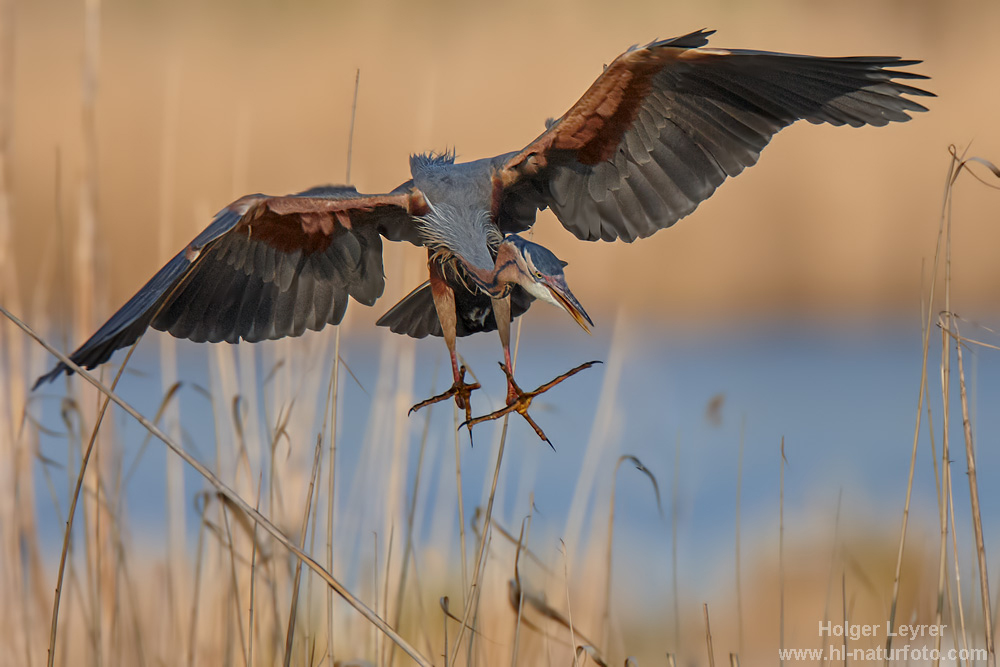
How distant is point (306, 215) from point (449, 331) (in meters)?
0.52

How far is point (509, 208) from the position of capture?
9.38 feet

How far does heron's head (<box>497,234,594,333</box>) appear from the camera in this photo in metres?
2.16

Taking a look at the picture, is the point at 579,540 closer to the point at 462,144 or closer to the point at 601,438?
the point at 601,438

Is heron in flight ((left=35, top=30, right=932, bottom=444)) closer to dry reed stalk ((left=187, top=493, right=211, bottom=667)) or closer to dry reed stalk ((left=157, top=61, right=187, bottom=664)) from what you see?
dry reed stalk ((left=157, top=61, right=187, bottom=664))

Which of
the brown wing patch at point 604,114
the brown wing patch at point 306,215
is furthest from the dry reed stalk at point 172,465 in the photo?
the brown wing patch at point 604,114

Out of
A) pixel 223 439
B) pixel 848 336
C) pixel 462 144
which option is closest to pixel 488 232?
pixel 223 439

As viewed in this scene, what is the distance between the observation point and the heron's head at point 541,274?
2158mm

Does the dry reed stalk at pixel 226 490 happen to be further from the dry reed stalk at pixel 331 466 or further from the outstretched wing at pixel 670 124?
the outstretched wing at pixel 670 124

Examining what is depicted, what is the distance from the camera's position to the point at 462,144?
8852 millimetres

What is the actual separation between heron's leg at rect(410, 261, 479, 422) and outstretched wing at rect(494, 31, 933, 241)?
263 mm

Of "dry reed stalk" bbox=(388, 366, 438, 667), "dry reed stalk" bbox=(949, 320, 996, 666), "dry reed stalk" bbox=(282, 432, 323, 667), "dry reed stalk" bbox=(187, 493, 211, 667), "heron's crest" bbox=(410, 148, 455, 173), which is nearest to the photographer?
"dry reed stalk" bbox=(949, 320, 996, 666)

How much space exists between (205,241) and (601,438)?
124cm

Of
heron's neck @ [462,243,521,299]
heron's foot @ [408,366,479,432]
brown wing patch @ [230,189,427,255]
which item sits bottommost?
heron's foot @ [408,366,479,432]

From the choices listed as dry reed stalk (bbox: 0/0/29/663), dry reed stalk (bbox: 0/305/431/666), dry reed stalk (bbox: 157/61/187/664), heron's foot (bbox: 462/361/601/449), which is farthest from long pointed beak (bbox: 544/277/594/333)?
dry reed stalk (bbox: 0/0/29/663)
